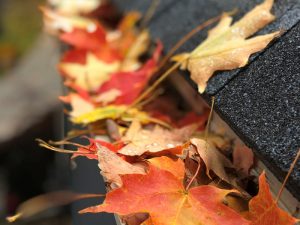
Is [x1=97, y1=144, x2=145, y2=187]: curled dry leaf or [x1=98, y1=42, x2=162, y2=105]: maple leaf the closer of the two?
[x1=97, y1=144, x2=145, y2=187]: curled dry leaf

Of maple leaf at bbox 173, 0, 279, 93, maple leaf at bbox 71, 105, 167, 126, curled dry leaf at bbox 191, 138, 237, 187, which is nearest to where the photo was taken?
curled dry leaf at bbox 191, 138, 237, 187

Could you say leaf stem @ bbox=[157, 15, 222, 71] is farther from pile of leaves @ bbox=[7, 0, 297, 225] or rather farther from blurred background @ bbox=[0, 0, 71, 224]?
blurred background @ bbox=[0, 0, 71, 224]

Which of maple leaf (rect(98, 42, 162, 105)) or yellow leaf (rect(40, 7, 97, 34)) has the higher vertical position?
yellow leaf (rect(40, 7, 97, 34))

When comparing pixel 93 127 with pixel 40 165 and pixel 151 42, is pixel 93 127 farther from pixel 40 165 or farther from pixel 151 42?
pixel 40 165

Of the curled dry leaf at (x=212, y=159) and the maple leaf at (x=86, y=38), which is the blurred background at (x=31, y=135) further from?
the curled dry leaf at (x=212, y=159)

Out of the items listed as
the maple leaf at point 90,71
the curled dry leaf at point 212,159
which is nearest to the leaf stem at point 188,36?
the maple leaf at point 90,71

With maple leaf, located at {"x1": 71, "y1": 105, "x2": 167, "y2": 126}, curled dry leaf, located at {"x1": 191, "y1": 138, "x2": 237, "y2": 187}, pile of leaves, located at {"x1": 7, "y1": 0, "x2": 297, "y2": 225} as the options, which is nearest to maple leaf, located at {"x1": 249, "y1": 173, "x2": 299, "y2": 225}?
pile of leaves, located at {"x1": 7, "y1": 0, "x2": 297, "y2": 225}
